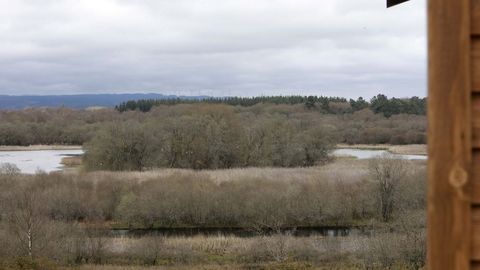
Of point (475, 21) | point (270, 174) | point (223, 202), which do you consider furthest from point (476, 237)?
point (270, 174)

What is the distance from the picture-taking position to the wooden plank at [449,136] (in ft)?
5.46

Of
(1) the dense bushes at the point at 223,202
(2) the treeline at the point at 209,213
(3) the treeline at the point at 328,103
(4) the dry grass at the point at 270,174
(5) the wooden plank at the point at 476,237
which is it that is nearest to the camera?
(5) the wooden plank at the point at 476,237

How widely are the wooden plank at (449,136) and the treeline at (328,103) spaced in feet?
249

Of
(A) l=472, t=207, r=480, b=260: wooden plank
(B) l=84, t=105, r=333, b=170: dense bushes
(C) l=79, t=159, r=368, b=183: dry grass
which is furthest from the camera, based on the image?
(B) l=84, t=105, r=333, b=170: dense bushes

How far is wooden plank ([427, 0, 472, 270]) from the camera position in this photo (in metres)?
1.66

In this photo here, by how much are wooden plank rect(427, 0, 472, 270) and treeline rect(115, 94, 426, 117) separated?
7598cm

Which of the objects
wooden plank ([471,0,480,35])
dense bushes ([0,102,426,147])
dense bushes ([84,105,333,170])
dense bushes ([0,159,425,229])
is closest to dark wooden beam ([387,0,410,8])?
wooden plank ([471,0,480,35])

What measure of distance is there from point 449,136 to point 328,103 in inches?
3862

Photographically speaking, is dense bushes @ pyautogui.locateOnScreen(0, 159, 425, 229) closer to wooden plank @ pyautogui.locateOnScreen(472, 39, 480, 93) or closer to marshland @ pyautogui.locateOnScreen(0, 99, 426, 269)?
marshland @ pyautogui.locateOnScreen(0, 99, 426, 269)

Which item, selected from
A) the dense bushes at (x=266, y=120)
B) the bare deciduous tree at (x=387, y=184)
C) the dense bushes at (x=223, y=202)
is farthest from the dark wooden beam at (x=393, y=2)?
the dense bushes at (x=266, y=120)

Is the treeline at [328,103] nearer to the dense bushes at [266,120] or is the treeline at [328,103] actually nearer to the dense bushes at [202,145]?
the dense bushes at [266,120]

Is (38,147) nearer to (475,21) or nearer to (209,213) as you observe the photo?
(209,213)

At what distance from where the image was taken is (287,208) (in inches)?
1244

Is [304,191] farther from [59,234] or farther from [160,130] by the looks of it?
[160,130]
